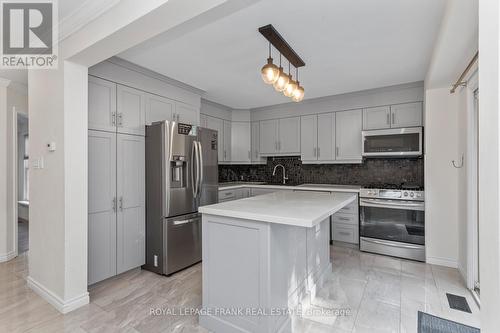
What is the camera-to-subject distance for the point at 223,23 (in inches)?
79.2

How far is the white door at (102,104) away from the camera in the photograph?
2.55 m

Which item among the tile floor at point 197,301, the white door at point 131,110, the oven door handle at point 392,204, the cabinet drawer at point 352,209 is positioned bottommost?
the tile floor at point 197,301

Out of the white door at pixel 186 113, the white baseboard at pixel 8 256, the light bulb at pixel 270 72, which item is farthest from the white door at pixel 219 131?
the white baseboard at pixel 8 256

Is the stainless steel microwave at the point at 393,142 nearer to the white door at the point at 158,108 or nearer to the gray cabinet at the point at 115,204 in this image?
the white door at the point at 158,108

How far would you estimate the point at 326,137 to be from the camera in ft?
14.1

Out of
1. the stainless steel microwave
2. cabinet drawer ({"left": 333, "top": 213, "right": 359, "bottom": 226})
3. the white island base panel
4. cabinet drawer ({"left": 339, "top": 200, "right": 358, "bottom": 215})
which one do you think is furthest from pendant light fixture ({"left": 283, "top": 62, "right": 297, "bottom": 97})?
cabinet drawer ({"left": 333, "top": 213, "right": 359, "bottom": 226})

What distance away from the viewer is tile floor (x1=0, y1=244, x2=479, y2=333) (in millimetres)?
1948

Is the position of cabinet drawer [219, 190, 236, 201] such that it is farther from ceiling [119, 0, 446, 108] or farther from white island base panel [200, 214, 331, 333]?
white island base panel [200, 214, 331, 333]

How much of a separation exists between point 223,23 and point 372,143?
2.91 m

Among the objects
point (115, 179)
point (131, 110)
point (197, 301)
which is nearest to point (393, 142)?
point (197, 301)

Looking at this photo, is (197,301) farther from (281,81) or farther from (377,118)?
(377,118)

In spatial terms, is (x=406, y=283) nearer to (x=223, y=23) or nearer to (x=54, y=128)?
(x=223, y=23)

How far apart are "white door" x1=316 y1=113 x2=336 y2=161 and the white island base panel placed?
251cm

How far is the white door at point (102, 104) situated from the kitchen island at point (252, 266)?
5.41 ft
